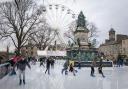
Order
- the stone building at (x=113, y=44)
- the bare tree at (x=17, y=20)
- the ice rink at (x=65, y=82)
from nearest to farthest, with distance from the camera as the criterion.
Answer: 1. the ice rink at (x=65, y=82)
2. the bare tree at (x=17, y=20)
3. the stone building at (x=113, y=44)

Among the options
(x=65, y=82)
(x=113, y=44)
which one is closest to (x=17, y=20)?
(x=65, y=82)

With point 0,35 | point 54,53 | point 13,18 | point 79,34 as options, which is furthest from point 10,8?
point 54,53

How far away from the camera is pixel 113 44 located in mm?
144750

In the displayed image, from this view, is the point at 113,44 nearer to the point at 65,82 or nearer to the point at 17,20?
the point at 17,20

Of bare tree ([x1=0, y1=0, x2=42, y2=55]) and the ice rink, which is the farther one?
bare tree ([x1=0, y1=0, x2=42, y2=55])

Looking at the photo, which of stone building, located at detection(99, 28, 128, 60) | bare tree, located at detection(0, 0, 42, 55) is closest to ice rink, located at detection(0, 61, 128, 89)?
bare tree, located at detection(0, 0, 42, 55)

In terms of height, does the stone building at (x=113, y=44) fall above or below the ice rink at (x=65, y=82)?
above

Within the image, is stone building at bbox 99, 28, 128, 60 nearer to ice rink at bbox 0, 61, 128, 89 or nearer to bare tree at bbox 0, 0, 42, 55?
bare tree at bbox 0, 0, 42, 55

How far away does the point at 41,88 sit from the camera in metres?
15.2

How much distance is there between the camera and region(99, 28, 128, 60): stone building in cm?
13575

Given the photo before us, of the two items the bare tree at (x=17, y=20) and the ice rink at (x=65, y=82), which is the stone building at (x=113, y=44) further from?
the ice rink at (x=65, y=82)

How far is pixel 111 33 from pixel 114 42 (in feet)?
34.8

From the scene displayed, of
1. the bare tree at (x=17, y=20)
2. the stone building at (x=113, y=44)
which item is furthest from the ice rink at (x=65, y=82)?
the stone building at (x=113, y=44)

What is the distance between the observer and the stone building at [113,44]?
136 meters
